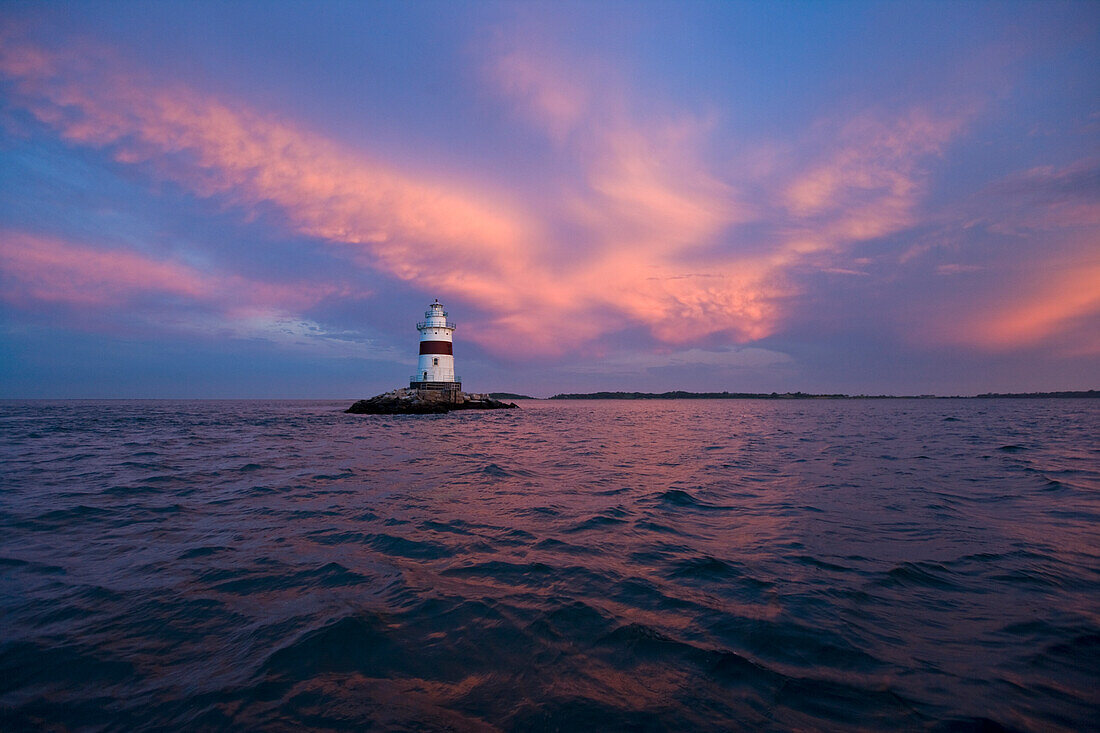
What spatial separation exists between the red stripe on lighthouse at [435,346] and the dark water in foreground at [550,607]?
43.1m

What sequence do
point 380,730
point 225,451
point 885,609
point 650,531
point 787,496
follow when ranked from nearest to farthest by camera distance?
point 380,730
point 885,609
point 650,531
point 787,496
point 225,451

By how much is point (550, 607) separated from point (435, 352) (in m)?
51.5

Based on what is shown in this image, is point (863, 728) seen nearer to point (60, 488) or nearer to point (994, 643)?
point (994, 643)

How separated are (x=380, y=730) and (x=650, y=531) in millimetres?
5615

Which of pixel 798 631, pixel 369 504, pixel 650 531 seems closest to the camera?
pixel 798 631

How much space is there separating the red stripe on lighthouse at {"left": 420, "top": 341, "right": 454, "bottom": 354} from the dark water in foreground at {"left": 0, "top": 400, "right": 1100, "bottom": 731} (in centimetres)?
4307

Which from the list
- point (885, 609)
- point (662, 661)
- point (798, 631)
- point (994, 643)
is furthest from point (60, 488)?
point (994, 643)

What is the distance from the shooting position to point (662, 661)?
4.05 meters

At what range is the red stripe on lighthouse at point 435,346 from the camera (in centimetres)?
5409

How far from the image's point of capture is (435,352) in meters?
54.6

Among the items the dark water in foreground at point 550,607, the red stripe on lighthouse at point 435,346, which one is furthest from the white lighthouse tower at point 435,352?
the dark water in foreground at point 550,607

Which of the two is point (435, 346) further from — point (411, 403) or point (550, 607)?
point (550, 607)

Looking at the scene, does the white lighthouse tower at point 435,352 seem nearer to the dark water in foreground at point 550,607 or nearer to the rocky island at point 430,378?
the rocky island at point 430,378

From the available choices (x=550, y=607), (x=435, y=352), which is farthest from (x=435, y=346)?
(x=550, y=607)
